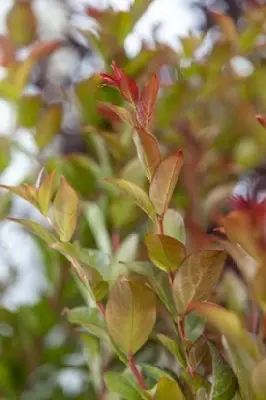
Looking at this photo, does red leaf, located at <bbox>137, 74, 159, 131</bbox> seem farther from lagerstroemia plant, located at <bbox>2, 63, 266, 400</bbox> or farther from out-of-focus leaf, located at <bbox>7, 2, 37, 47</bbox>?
out-of-focus leaf, located at <bbox>7, 2, 37, 47</bbox>

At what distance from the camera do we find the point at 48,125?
619 mm

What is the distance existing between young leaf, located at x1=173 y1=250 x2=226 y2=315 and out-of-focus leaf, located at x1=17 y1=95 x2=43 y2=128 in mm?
340

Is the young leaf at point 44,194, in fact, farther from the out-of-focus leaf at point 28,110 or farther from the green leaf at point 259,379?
the out-of-focus leaf at point 28,110

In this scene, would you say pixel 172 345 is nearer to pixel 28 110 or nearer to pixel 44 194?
pixel 44 194

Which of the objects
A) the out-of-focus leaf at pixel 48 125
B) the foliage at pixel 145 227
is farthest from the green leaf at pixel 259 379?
the out-of-focus leaf at pixel 48 125

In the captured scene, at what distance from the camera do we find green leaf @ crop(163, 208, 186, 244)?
0.37 meters

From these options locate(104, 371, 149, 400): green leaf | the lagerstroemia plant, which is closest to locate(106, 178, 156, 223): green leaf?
the lagerstroemia plant

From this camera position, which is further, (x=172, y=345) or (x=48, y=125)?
(x=48, y=125)

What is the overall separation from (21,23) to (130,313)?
408 millimetres

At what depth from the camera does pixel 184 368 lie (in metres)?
0.34

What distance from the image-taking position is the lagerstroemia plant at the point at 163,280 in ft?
0.99

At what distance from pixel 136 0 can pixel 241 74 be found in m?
0.25

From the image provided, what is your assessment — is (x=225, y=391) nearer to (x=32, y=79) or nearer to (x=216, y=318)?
(x=216, y=318)

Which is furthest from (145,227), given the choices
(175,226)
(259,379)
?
(259,379)
